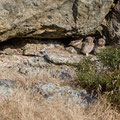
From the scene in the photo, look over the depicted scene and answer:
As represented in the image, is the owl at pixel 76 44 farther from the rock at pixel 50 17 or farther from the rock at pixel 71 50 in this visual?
the rock at pixel 50 17

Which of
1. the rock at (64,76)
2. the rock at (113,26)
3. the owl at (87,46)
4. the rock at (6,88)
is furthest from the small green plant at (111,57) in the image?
the rock at (113,26)

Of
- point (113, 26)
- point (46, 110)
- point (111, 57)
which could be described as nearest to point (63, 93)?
point (46, 110)

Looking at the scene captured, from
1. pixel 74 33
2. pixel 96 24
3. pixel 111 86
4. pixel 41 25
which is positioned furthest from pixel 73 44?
pixel 111 86

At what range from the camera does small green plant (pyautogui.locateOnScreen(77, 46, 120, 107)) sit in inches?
210

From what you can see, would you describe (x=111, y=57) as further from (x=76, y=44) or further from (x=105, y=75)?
(x=76, y=44)

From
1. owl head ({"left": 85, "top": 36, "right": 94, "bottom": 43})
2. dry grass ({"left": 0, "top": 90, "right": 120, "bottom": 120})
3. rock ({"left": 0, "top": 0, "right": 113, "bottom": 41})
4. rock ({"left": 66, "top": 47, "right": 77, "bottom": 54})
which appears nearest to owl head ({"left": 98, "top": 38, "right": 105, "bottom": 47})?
owl head ({"left": 85, "top": 36, "right": 94, "bottom": 43})

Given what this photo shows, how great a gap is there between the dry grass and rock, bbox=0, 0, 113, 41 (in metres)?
2.92

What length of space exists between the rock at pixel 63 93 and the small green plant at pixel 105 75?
32 centimetres

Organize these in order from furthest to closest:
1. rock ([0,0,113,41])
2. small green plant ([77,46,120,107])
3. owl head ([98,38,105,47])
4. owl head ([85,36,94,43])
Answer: owl head ([98,38,105,47])
owl head ([85,36,94,43])
rock ([0,0,113,41])
small green plant ([77,46,120,107])

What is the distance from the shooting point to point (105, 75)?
229 inches

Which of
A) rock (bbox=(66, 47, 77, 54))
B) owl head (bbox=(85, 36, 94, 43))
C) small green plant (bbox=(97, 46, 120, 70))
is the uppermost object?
small green plant (bbox=(97, 46, 120, 70))

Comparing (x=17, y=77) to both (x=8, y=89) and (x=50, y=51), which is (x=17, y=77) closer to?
(x=8, y=89)

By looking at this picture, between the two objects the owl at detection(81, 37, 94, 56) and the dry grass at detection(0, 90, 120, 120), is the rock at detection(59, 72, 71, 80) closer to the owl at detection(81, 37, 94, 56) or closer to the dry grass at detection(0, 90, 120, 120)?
the dry grass at detection(0, 90, 120, 120)

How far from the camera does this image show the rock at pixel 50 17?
7459 millimetres
